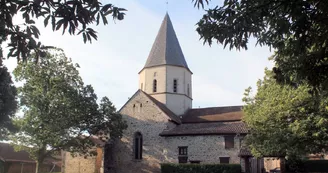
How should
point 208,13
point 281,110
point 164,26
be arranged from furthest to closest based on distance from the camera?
point 164,26 → point 281,110 → point 208,13

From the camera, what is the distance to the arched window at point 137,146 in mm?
32547

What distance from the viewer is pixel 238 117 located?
32.3 meters

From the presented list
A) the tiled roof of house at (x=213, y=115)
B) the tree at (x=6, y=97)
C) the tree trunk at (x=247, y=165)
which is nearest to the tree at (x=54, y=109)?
the tree at (x=6, y=97)

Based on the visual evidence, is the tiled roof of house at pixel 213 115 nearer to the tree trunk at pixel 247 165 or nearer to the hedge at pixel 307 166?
the tree trunk at pixel 247 165

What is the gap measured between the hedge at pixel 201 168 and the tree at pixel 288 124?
14.5 ft

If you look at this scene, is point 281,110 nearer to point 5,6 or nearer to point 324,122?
point 324,122

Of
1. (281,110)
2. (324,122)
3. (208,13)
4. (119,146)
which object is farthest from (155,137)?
(208,13)

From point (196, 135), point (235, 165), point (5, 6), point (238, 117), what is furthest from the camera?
point (238, 117)

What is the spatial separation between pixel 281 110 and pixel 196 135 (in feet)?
37.6

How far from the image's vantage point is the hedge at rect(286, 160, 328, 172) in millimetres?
27188

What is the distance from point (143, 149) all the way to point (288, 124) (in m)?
16.0

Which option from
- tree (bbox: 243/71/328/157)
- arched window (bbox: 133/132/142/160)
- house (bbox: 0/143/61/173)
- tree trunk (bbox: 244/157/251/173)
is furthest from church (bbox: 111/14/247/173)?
house (bbox: 0/143/61/173)

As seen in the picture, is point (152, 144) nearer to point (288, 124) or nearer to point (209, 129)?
point (209, 129)

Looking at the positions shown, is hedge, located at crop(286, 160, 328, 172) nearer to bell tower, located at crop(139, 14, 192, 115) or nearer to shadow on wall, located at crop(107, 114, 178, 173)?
shadow on wall, located at crop(107, 114, 178, 173)
